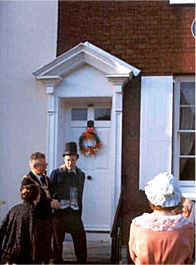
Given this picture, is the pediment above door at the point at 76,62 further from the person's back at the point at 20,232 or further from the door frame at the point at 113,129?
the person's back at the point at 20,232

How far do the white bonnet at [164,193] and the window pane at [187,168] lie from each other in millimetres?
→ 6118

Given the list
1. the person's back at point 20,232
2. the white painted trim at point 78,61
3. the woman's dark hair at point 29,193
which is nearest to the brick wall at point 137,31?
the white painted trim at point 78,61

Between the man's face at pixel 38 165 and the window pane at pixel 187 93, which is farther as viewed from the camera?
the window pane at pixel 187 93

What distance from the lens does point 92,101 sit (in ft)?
32.4

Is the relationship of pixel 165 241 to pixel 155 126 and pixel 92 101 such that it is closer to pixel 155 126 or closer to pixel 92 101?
pixel 155 126

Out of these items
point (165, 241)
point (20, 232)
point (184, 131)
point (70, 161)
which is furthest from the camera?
point (184, 131)

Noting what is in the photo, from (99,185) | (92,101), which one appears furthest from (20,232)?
(92,101)

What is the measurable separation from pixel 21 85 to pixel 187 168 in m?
3.10

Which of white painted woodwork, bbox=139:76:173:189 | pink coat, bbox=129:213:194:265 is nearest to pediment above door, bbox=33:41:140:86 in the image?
white painted woodwork, bbox=139:76:173:189

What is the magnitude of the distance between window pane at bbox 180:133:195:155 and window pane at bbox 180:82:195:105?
0.55 meters

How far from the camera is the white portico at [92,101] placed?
9469 mm

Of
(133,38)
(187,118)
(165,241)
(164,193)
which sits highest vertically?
(133,38)

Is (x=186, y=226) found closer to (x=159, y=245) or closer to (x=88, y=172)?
(x=159, y=245)

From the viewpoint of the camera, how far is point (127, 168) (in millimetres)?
9430
